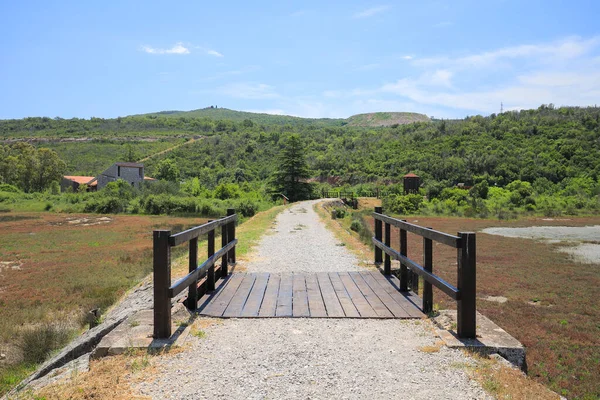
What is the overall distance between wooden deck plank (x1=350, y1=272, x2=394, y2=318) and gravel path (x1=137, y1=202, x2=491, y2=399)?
27 centimetres

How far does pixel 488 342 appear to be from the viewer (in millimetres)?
4254

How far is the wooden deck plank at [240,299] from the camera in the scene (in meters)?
5.53

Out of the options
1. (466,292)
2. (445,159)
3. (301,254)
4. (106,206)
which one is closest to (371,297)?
(466,292)

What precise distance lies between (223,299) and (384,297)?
7.62 ft

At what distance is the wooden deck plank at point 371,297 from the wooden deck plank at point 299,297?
2.92ft

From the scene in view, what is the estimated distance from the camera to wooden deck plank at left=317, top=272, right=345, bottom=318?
18.1ft

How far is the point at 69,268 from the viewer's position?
15.3 m

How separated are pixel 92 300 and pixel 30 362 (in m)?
3.88

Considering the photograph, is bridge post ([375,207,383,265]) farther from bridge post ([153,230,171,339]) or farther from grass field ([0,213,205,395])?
grass field ([0,213,205,395])

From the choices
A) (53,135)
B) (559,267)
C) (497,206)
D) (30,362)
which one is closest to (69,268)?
(30,362)

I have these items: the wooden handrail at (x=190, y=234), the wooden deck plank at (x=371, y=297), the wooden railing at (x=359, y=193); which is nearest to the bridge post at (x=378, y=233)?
the wooden deck plank at (x=371, y=297)

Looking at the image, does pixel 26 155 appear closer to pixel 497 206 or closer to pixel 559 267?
pixel 497 206

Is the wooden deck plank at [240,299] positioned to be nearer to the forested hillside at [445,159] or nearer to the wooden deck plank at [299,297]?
the wooden deck plank at [299,297]

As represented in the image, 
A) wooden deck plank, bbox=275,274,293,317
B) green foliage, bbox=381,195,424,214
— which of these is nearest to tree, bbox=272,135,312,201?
green foliage, bbox=381,195,424,214
